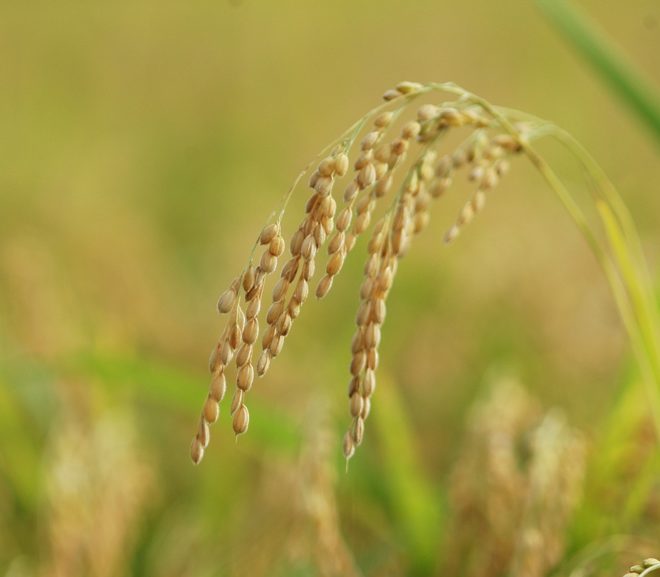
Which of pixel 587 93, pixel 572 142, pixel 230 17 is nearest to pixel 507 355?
pixel 572 142

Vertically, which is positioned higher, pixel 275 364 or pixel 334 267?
pixel 334 267

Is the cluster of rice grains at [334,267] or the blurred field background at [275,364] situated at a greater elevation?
the cluster of rice grains at [334,267]

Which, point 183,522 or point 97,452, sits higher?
point 97,452

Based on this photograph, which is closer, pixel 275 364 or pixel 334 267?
pixel 334 267

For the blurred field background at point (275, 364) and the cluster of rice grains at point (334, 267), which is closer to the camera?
the cluster of rice grains at point (334, 267)

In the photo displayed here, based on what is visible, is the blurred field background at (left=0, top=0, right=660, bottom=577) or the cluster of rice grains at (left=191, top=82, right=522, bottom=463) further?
the blurred field background at (left=0, top=0, right=660, bottom=577)

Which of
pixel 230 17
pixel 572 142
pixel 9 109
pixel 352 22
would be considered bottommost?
pixel 9 109

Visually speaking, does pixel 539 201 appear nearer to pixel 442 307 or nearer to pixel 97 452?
pixel 442 307

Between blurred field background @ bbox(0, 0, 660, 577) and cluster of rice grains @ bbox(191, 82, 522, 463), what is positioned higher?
cluster of rice grains @ bbox(191, 82, 522, 463)
